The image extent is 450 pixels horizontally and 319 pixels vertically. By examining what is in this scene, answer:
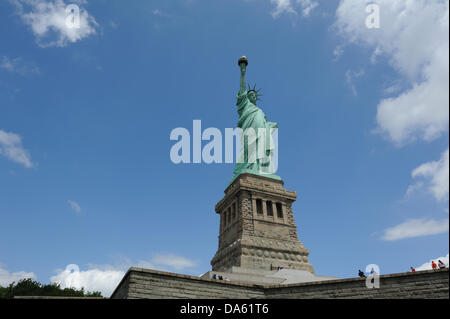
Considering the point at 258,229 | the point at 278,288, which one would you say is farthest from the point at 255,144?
the point at 278,288

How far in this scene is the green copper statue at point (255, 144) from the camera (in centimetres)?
3397

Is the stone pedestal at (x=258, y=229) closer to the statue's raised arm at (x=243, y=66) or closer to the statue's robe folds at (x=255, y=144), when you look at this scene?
the statue's robe folds at (x=255, y=144)

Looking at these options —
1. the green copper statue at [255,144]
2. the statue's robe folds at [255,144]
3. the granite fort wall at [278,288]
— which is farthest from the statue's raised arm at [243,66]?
the granite fort wall at [278,288]

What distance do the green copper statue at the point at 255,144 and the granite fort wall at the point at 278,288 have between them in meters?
19.0

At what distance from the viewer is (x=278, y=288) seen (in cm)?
1453

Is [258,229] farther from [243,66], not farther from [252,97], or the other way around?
[243,66]

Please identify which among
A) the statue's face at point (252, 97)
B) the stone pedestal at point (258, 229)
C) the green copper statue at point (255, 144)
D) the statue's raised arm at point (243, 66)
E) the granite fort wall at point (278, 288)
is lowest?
the granite fort wall at point (278, 288)

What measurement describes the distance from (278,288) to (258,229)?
14.3 meters
